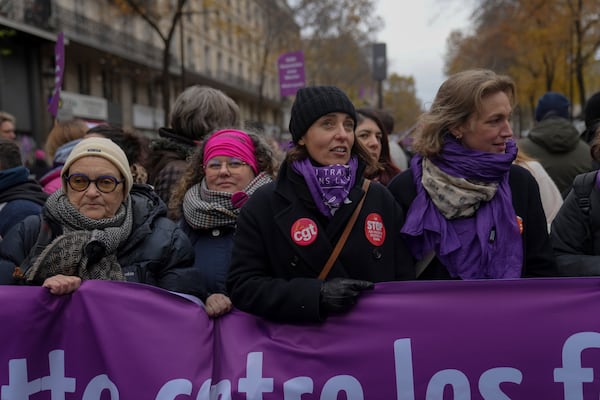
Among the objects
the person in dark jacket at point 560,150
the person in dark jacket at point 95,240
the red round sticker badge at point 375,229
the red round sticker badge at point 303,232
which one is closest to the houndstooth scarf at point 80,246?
the person in dark jacket at point 95,240

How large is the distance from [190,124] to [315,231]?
1.88m

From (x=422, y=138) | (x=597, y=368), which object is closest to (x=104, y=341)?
(x=422, y=138)

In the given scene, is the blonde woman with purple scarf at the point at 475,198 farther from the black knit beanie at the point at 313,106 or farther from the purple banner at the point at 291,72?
the purple banner at the point at 291,72

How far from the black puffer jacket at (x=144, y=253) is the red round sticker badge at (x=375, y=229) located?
0.87 m

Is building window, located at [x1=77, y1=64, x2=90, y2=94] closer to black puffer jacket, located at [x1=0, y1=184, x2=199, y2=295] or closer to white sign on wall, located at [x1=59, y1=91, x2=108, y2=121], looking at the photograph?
white sign on wall, located at [x1=59, y1=91, x2=108, y2=121]

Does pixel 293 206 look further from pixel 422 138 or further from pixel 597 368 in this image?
pixel 597 368

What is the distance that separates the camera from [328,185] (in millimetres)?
2607

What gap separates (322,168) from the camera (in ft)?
8.61

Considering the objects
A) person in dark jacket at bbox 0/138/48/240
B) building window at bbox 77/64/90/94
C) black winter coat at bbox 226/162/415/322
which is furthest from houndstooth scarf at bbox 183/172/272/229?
building window at bbox 77/64/90/94

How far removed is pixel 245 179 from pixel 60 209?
978 mm

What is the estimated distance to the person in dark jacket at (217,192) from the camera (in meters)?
3.15

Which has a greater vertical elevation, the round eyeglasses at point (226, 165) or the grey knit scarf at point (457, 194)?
the round eyeglasses at point (226, 165)

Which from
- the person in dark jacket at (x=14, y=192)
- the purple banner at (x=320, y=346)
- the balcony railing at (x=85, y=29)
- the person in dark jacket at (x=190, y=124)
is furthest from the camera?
the balcony railing at (x=85, y=29)

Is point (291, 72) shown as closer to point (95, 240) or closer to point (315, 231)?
point (95, 240)
